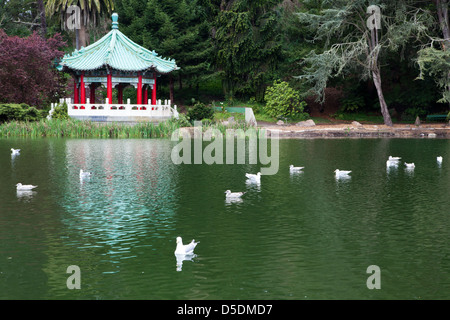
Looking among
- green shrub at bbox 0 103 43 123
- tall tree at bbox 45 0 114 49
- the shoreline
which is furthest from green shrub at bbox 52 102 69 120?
→ tall tree at bbox 45 0 114 49

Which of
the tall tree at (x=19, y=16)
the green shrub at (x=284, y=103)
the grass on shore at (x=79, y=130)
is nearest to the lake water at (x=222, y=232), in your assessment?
the grass on shore at (x=79, y=130)

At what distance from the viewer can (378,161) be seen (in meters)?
26.0

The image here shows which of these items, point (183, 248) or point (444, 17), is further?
point (444, 17)

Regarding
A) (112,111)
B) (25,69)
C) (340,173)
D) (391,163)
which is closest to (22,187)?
(340,173)

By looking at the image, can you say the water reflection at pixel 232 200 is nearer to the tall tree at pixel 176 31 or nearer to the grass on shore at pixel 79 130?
the grass on shore at pixel 79 130

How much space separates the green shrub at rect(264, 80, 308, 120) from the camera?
48719mm

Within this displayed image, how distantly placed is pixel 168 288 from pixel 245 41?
4602cm

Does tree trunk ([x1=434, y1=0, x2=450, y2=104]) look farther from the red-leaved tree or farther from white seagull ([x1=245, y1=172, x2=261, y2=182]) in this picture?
the red-leaved tree

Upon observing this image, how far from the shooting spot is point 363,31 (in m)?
46.2

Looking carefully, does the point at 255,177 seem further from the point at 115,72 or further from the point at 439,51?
the point at 115,72

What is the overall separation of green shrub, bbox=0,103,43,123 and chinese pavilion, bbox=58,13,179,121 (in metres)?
4.03

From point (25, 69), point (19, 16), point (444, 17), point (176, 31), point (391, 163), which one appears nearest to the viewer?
point (391, 163)

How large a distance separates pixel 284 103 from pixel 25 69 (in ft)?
69.1

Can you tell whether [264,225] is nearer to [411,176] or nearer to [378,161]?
[411,176]
